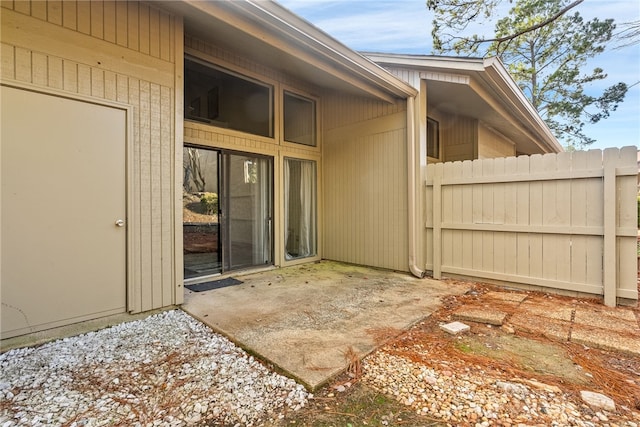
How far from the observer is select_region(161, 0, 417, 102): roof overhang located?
279cm

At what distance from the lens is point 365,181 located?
5.24m

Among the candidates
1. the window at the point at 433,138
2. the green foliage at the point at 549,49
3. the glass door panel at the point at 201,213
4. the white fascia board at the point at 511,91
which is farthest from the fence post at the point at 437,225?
the green foliage at the point at 549,49

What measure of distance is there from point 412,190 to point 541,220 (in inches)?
65.4

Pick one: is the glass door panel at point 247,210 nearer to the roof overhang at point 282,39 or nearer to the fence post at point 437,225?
the roof overhang at point 282,39

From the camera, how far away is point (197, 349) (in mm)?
2234

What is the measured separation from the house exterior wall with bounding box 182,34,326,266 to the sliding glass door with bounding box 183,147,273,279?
0.57 ft

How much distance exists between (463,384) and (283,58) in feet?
12.7

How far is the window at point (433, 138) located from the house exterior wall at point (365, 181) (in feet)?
6.23

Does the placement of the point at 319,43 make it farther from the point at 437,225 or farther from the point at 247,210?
the point at 437,225

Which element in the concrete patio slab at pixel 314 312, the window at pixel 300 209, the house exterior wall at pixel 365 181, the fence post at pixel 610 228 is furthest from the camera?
the window at pixel 300 209

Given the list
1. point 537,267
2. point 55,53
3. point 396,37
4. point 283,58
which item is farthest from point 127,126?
point 396,37

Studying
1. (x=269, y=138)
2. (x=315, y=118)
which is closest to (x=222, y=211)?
(x=269, y=138)

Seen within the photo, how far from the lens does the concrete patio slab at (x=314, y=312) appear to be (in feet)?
7.01

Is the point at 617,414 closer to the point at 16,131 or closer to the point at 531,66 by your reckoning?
the point at 16,131
